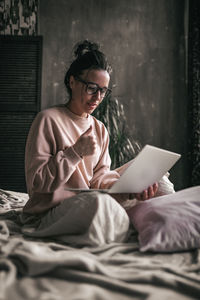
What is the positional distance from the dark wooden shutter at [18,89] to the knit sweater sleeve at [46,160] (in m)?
2.14

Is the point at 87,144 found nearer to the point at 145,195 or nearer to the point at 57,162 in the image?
the point at 57,162

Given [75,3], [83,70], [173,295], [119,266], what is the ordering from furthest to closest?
1. [75,3]
2. [83,70]
3. [119,266]
4. [173,295]

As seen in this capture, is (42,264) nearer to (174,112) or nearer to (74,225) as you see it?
(74,225)

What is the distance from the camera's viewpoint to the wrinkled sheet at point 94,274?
29.0 inches

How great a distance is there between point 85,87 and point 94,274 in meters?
0.93

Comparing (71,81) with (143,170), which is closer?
(143,170)

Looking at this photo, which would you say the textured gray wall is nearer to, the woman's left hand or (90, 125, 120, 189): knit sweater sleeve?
(90, 125, 120, 189): knit sweater sleeve

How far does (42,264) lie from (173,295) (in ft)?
1.10

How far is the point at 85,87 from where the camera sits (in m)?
1.51

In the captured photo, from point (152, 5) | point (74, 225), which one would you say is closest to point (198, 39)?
point (152, 5)

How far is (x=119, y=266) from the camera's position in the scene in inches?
36.3

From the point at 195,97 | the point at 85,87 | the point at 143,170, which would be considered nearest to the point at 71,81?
the point at 85,87

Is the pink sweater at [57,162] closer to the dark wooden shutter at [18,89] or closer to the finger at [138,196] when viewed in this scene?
the finger at [138,196]

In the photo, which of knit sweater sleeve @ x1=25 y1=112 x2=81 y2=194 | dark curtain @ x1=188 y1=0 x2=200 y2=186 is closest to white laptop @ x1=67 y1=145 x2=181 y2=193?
knit sweater sleeve @ x1=25 y1=112 x2=81 y2=194
